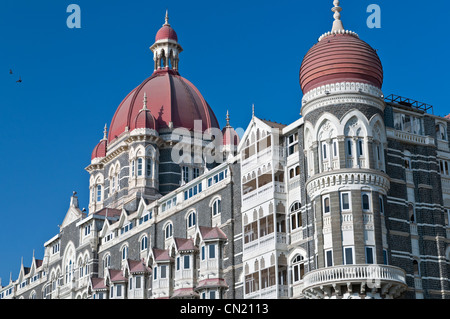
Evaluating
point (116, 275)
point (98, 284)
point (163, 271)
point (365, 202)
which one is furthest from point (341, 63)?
point (98, 284)

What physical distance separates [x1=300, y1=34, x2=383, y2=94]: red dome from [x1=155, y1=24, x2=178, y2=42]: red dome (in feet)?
128

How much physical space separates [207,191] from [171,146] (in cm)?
1864

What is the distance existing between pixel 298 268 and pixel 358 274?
21.5 ft

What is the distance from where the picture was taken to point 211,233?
209 feet

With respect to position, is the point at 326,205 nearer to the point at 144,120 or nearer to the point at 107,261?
the point at 107,261

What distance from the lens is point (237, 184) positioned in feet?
210

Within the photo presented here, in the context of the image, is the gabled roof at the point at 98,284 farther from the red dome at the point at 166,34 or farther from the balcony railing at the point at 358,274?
the red dome at the point at 166,34

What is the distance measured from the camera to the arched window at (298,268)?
57031 millimetres

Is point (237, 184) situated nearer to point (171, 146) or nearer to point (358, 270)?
point (358, 270)

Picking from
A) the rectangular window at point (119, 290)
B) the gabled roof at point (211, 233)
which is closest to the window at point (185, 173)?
the rectangular window at point (119, 290)

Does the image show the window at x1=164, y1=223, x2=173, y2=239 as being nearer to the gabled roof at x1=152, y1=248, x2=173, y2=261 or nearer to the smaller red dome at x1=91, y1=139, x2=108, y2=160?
the gabled roof at x1=152, y1=248, x2=173, y2=261

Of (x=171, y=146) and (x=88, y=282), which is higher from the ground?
(x=171, y=146)
